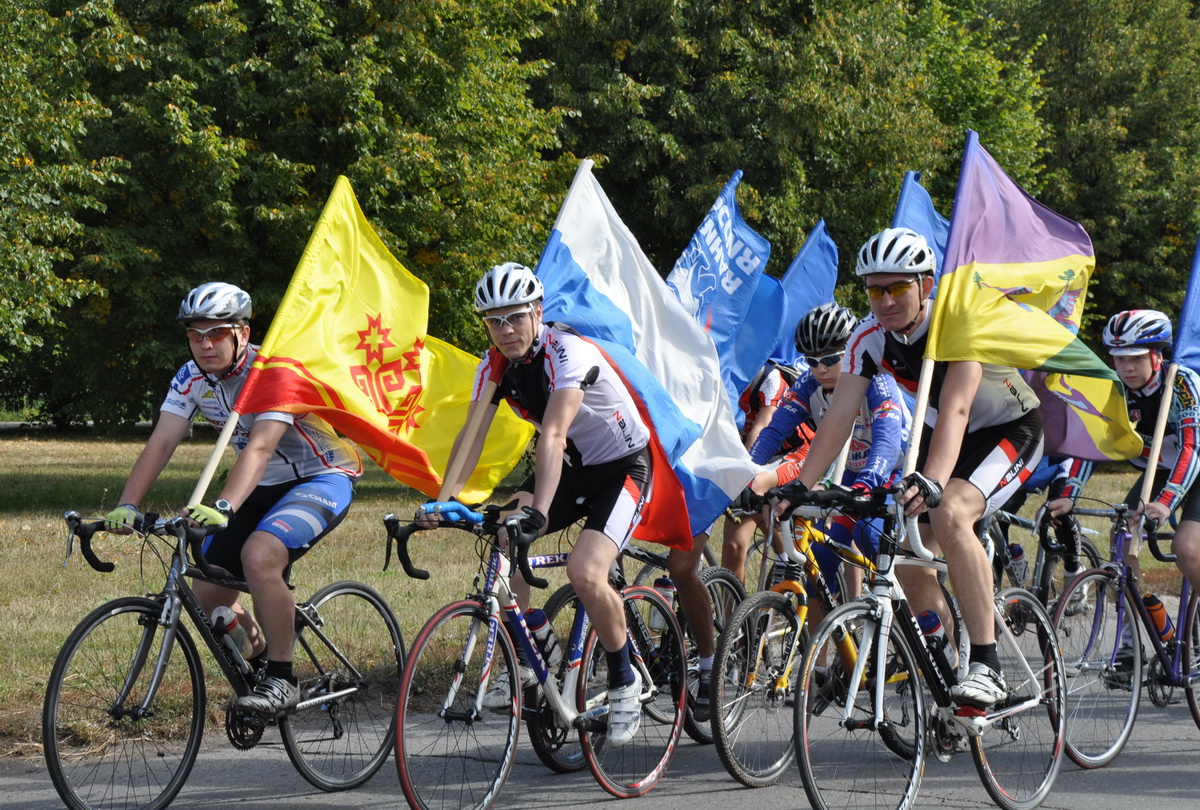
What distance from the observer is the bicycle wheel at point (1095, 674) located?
596 cm

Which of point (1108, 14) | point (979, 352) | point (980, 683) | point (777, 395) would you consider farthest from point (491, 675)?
point (1108, 14)

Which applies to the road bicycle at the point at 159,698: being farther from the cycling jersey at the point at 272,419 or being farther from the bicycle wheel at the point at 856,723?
the bicycle wheel at the point at 856,723

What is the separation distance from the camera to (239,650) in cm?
532

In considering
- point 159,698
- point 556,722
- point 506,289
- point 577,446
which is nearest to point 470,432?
point 577,446

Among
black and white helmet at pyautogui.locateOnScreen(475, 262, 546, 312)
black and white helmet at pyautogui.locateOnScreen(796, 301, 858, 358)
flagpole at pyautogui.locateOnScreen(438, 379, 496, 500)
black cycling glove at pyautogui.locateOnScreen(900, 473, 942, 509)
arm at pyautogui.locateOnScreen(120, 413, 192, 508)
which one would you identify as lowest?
arm at pyautogui.locateOnScreen(120, 413, 192, 508)

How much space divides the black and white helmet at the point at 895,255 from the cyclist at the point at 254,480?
98.0 inches

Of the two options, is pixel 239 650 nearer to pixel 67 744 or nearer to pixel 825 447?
pixel 67 744

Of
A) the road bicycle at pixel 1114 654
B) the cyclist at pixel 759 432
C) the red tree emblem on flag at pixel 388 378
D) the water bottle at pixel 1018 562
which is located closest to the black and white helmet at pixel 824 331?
the cyclist at pixel 759 432

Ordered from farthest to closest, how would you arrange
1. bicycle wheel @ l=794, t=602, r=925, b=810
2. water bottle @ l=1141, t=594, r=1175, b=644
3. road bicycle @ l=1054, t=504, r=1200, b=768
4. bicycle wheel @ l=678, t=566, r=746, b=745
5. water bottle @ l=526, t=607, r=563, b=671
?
water bottle @ l=1141, t=594, r=1175, b=644
bicycle wheel @ l=678, t=566, r=746, b=745
road bicycle @ l=1054, t=504, r=1200, b=768
water bottle @ l=526, t=607, r=563, b=671
bicycle wheel @ l=794, t=602, r=925, b=810

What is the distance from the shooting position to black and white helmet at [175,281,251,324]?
5324 mm

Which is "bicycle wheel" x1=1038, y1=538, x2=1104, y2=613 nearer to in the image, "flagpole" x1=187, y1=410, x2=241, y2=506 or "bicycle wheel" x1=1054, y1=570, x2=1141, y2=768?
"bicycle wheel" x1=1054, y1=570, x2=1141, y2=768

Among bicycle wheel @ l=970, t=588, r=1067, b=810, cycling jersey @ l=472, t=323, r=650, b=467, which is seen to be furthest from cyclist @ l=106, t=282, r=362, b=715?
bicycle wheel @ l=970, t=588, r=1067, b=810

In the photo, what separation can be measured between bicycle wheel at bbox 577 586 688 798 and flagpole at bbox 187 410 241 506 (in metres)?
1.72

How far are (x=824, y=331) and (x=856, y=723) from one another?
2.65m
